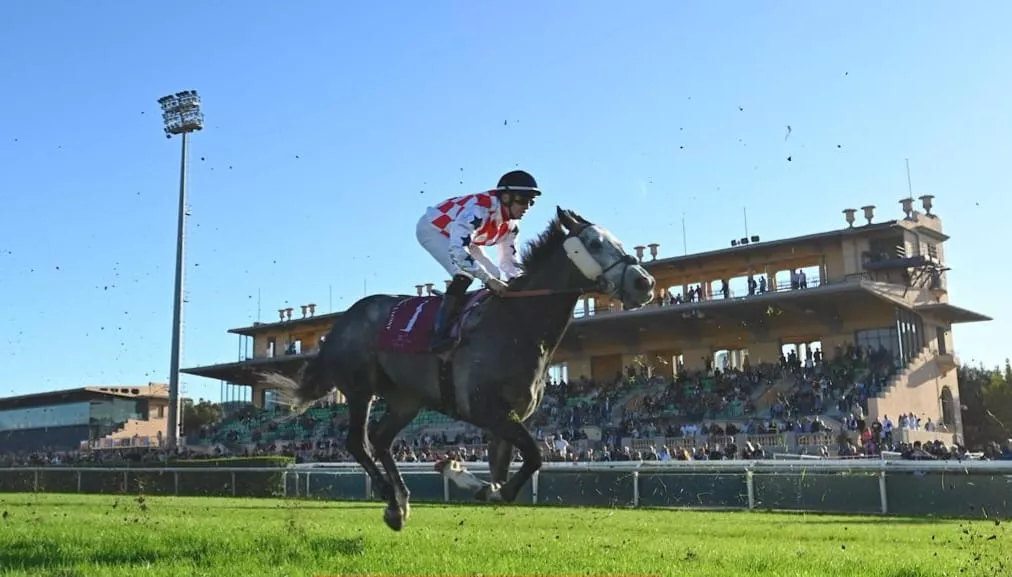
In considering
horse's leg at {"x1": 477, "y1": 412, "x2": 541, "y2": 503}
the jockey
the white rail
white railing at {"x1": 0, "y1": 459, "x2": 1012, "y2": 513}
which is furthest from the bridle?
the white rail

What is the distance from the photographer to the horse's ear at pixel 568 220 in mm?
6473

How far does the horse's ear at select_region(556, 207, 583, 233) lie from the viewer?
6.47 metres

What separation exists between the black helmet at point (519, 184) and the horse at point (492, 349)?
0.25m

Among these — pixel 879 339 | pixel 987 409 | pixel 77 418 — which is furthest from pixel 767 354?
pixel 77 418

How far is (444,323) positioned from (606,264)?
116 centimetres

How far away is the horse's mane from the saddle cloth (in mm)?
343

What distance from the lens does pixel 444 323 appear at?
21.5ft

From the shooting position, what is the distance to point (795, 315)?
35656mm

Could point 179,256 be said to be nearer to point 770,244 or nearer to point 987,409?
point 770,244

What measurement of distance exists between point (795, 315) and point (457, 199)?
3084 centimetres

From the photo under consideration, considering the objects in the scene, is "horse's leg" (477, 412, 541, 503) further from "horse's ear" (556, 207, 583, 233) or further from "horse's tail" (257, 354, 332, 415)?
"horse's tail" (257, 354, 332, 415)

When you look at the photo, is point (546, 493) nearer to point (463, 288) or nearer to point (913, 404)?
point (463, 288)

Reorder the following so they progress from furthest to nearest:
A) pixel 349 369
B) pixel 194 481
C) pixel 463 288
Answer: pixel 194 481, pixel 349 369, pixel 463 288

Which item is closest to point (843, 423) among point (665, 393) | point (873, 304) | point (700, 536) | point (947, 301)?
point (665, 393)
